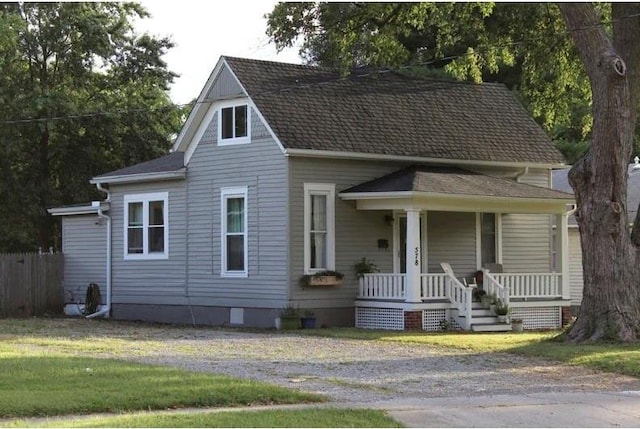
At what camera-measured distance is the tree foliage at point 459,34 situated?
80.1 ft

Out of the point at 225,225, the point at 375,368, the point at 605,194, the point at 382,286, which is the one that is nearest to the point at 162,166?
the point at 225,225

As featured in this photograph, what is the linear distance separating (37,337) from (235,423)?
1206 centimetres

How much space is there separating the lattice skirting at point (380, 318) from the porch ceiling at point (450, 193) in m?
2.38

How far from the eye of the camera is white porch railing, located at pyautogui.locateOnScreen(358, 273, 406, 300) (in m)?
24.5

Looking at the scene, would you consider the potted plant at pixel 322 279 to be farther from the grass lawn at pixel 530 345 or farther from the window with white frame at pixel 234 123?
the window with white frame at pixel 234 123

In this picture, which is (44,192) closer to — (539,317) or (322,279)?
(322,279)

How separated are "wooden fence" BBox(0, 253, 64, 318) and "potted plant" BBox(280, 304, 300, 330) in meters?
9.55

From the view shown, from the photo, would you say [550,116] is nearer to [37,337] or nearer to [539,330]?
[539,330]

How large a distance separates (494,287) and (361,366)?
9.35 m

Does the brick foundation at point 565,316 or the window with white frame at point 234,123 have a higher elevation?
the window with white frame at point 234,123

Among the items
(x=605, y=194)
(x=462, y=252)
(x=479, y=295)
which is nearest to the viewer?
(x=605, y=194)

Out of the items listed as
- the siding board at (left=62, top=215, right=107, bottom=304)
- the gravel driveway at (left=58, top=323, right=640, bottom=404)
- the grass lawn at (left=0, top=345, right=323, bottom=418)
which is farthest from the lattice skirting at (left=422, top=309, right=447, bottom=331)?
the siding board at (left=62, top=215, right=107, bottom=304)

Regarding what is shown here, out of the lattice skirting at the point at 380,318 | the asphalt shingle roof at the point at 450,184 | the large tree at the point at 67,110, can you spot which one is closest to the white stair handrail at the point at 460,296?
the lattice skirting at the point at 380,318

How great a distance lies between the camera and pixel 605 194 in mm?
20406
